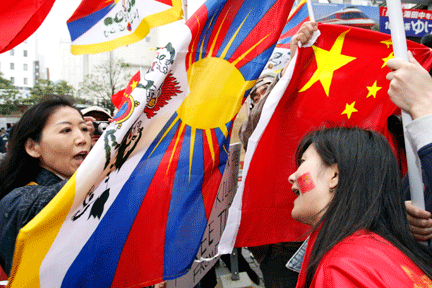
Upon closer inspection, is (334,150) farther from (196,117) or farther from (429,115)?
(196,117)

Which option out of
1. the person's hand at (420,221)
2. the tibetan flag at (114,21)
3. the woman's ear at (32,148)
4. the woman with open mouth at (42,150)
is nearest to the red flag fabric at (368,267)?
the person's hand at (420,221)

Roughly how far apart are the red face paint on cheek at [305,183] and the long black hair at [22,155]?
150 cm

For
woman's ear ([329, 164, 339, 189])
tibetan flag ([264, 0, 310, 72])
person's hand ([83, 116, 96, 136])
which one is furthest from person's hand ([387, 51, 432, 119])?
person's hand ([83, 116, 96, 136])

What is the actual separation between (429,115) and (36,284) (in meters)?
1.64

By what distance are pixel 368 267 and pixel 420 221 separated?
55 centimetres

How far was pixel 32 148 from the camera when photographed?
1880mm

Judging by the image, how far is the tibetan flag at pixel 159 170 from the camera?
4.80 feet

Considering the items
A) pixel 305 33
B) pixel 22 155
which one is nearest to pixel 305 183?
pixel 305 33

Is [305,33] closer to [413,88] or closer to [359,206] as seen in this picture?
[413,88]

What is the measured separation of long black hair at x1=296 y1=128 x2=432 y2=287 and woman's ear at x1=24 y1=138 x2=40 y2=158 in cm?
157

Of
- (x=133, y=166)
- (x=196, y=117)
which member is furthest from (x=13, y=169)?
(x=196, y=117)

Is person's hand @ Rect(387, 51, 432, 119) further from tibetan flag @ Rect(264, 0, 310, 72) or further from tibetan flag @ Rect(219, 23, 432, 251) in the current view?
tibetan flag @ Rect(264, 0, 310, 72)

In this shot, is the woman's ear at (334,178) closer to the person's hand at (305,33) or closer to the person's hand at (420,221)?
the person's hand at (420,221)

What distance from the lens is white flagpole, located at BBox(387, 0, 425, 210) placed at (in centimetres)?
119
